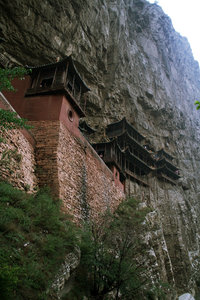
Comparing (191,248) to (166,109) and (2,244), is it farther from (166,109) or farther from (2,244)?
(2,244)

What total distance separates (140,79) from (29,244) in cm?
3510

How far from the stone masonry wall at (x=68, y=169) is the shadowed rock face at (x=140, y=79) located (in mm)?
4887

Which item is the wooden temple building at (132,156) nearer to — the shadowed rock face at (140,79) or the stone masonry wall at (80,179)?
the shadowed rock face at (140,79)

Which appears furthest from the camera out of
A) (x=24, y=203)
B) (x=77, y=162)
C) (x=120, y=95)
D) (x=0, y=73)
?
(x=120, y=95)

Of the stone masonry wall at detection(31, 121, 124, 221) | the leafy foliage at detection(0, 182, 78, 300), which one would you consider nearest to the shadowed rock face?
the stone masonry wall at detection(31, 121, 124, 221)

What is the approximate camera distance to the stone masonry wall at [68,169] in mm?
8734

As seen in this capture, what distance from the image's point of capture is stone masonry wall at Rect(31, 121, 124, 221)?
28.7 feet

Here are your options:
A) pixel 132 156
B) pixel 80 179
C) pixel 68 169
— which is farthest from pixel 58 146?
pixel 132 156

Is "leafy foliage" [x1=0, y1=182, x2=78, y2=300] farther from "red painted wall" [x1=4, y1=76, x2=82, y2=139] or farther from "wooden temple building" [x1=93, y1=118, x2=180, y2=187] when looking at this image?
"wooden temple building" [x1=93, y1=118, x2=180, y2=187]

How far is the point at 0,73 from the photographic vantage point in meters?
5.21

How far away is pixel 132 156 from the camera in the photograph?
28.0 metres

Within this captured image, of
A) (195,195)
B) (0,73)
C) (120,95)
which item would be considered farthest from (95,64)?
(195,195)

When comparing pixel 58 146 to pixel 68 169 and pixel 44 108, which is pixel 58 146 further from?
pixel 44 108

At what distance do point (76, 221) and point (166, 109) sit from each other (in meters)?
34.1
